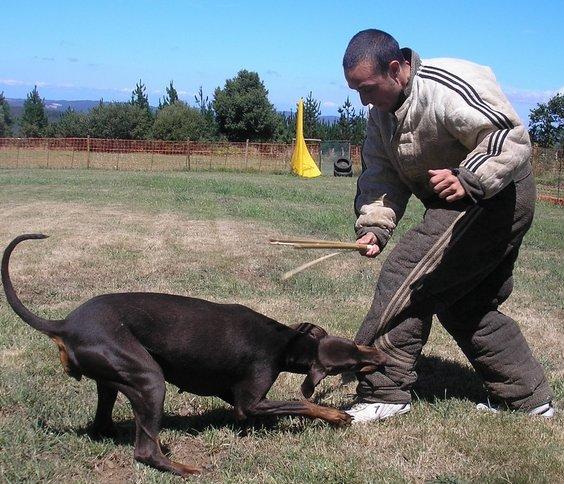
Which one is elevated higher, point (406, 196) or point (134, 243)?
point (406, 196)

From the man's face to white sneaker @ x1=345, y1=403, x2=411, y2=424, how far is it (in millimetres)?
1801

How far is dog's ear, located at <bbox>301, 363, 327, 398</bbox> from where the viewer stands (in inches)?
165

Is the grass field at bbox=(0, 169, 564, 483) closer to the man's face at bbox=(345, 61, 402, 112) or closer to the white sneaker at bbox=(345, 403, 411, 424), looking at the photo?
the white sneaker at bbox=(345, 403, 411, 424)

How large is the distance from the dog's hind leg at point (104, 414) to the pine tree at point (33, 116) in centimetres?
6447

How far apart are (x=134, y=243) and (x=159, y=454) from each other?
7.11 meters

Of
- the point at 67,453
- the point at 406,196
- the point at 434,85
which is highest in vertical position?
the point at 434,85

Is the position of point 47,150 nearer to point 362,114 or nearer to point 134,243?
point 362,114

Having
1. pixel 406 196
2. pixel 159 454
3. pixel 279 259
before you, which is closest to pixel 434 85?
pixel 406 196

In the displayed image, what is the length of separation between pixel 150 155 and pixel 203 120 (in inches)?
900

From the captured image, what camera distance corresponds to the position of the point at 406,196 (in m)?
4.63

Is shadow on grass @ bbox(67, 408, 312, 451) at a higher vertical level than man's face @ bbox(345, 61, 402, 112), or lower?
lower

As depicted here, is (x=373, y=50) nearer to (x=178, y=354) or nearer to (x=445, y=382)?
(x=178, y=354)

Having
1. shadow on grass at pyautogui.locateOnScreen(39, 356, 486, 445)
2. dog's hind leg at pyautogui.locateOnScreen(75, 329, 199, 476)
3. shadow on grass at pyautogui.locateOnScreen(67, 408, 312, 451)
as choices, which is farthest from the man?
dog's hind leg at pyautogui.locateOnScreen(75, 329, 199, 476)

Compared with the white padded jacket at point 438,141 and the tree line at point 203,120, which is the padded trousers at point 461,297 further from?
the tree line at point 203,120
